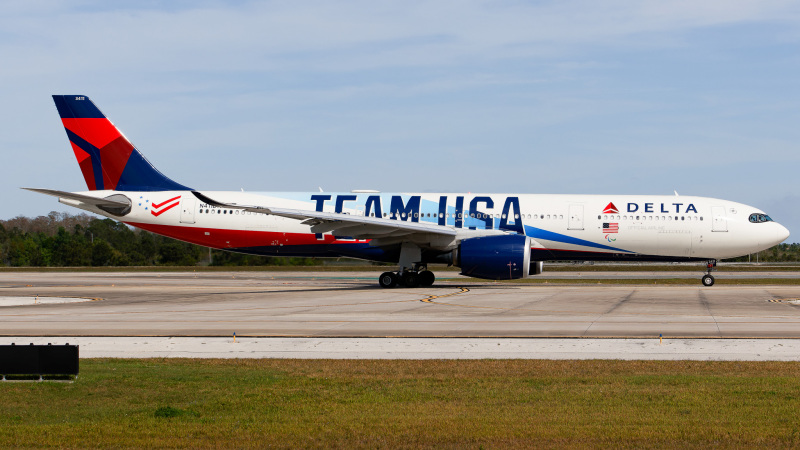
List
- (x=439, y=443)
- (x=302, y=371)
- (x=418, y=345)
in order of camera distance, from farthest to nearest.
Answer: (x=418, y=345) → (x=302, y=371) → (x=439, y=443)

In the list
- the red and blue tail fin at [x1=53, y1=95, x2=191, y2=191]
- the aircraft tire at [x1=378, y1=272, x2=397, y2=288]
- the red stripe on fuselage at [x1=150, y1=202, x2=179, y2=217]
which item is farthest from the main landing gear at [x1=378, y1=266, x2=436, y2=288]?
the red and blue tail fin at [x1=53, y1=95, x2=191, y2=191]

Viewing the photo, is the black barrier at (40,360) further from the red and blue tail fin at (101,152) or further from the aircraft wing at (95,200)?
the red and blue tail fin at (101,152)

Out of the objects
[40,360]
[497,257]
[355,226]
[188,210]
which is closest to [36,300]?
[188,210]

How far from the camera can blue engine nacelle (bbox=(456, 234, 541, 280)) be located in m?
30.2

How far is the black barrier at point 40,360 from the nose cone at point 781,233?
104 ft

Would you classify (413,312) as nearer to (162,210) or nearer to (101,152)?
(162,210)

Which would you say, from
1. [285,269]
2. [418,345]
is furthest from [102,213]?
[418,345]

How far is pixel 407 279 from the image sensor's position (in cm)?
3331

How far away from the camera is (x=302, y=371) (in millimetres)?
12617

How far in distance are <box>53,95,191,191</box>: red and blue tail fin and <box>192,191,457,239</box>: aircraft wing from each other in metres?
7.13

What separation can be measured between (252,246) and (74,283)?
9978 mm

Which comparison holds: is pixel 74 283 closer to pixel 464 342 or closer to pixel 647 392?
pixel 464 342

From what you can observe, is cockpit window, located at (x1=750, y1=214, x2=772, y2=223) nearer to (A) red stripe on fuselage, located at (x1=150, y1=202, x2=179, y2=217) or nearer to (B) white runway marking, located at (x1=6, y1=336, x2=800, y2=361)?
(B) white runway marking, located at (x1=6, y1=336, x2=800, y2=361)

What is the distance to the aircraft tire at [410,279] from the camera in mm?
33281
